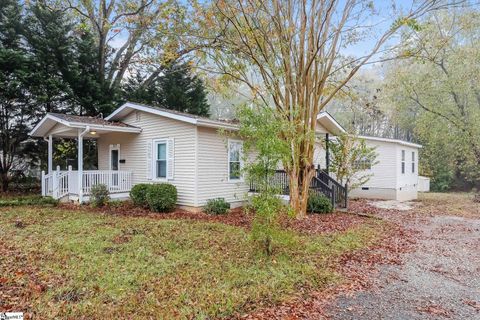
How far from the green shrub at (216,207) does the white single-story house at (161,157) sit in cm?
27

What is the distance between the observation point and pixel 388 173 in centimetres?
1577

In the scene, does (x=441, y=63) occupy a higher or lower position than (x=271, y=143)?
higher

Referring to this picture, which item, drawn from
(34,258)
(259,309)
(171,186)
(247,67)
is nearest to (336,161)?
(247,67)

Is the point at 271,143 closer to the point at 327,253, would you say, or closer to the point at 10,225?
the point at 327,253

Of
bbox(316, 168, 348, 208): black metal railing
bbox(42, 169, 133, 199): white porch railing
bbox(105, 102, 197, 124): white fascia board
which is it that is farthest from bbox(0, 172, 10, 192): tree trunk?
bbox(316, 168, 348, 208): black metal railing

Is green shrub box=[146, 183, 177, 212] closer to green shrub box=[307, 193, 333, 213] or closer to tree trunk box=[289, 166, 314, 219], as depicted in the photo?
tree trunk box=[289, 166, 314, 219]

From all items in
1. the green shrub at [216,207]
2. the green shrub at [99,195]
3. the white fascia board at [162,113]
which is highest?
the white fascia board at [162,113]

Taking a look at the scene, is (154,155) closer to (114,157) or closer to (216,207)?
(114,157)

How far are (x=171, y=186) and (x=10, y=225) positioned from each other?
449 cm

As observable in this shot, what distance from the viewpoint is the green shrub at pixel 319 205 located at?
34.9 ft

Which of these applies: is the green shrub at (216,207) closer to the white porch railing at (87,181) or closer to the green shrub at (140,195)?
the green shrub at (140,195)

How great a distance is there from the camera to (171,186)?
10570 mm

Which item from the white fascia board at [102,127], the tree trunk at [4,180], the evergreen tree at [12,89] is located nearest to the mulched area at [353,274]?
the white fascia board at [102,127]

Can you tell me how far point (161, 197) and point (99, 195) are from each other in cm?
253
